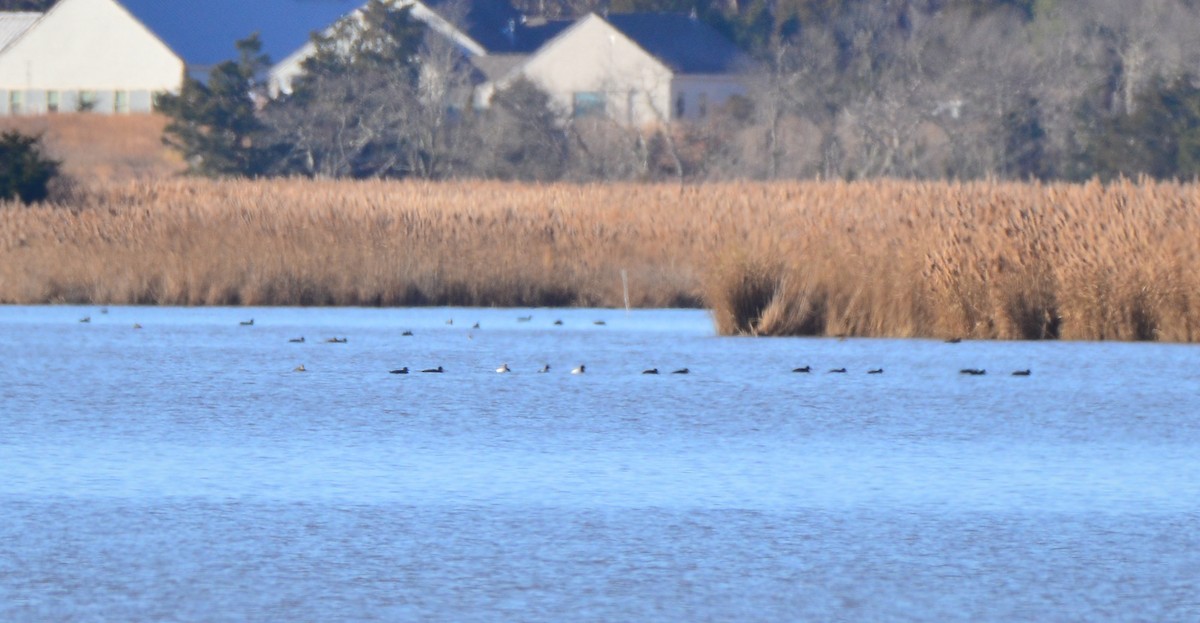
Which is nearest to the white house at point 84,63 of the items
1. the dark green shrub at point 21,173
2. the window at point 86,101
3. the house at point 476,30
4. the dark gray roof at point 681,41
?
the window at point 86,101

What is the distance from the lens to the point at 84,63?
6769 centimetres

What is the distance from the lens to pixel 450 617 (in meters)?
6.87

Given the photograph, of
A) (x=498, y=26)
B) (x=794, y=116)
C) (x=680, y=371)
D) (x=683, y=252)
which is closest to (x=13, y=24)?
(x=498, y=26)

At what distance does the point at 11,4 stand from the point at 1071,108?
4186cm

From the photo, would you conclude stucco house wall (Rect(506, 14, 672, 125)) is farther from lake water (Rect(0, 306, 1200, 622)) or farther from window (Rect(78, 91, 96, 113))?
lake water (Rect(0, 306, 1200, 622))

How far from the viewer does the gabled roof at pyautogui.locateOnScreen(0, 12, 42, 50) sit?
7056cm

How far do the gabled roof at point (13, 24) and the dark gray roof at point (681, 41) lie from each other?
63.1 ft

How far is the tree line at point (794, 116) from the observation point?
5078 centimetres

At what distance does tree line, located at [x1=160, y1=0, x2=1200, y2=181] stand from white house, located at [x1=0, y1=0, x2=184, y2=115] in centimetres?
769

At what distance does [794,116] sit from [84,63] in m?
24.0

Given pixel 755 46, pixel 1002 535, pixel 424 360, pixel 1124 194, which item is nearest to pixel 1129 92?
pixel 755 46

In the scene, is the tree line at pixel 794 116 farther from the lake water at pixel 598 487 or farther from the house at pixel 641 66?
the lake water at pixel 598 487

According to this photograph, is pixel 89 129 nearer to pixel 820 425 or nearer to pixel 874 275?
pixel 874 275

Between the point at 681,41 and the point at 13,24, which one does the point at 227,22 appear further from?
the point at 681,41
